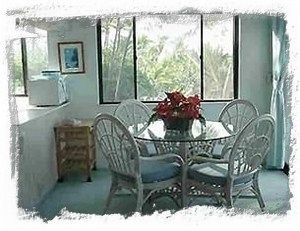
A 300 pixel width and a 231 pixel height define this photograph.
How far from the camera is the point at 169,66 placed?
2.00 meters

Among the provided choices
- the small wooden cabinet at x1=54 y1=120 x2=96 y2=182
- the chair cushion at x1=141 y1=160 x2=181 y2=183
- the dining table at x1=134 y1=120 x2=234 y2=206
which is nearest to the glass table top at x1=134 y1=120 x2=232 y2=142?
the dining table at x1=134 y1=120 x2=234 y2=206

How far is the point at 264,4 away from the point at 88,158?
2.28 m

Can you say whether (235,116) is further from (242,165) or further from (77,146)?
(77,146)

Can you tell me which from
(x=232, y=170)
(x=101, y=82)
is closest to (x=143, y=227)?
(x=232, y=170)

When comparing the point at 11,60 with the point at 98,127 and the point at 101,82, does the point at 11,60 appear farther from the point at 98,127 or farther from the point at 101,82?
the point at 101,82

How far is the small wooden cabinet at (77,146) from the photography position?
2467 millimetres

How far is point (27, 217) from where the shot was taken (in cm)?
41

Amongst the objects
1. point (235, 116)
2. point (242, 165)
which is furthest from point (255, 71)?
point (242, 165)

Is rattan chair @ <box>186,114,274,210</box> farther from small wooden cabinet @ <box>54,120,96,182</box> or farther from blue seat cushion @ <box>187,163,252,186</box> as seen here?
small wooden cabinet @ <box>54,120,96,182</box>

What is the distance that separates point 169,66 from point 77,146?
39.2 inches

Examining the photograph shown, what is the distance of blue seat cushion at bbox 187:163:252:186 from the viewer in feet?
5.89

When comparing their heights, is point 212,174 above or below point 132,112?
below

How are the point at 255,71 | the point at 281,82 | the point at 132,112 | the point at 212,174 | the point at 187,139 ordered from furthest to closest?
the point at 132,112 → the point at 255,71 → the point at 187,139 → the point at 212,174 → the point at 281,82

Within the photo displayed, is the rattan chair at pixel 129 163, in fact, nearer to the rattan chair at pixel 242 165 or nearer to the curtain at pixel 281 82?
the rattan chair at pixel 242 165
